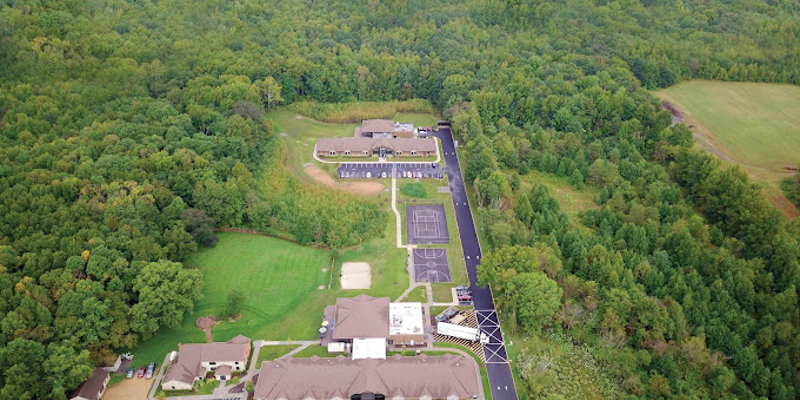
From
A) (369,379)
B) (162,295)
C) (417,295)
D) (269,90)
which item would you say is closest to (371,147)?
(269,90)

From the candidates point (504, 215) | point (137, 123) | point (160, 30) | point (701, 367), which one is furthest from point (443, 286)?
point (160, 30)

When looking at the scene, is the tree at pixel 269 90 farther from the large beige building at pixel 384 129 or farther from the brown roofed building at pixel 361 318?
the brown roofed building at pixel 361 318

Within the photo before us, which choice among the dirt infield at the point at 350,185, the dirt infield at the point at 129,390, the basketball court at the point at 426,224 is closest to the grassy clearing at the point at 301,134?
the dirt infield at the point at 350,185

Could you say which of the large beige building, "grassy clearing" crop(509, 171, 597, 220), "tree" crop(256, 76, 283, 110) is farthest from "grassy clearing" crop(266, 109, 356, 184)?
"grassy clearing" crop(509, 171, 597, 220)

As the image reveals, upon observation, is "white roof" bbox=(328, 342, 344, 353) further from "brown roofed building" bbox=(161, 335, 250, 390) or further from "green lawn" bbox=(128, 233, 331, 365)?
"brown roofed building" bbox=(161, 335, 250, 390)

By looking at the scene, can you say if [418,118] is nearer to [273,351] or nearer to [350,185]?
[350,185]

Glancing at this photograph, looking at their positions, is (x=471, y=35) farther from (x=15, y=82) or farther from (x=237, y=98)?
(x=15, y=82)
